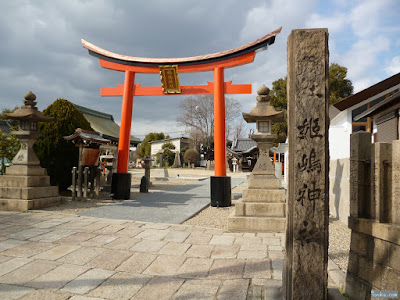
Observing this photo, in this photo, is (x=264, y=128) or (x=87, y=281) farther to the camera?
(x=264, y=128)

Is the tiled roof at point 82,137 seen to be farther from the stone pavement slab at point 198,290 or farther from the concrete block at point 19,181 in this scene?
the stone pavement slab at point 198,290

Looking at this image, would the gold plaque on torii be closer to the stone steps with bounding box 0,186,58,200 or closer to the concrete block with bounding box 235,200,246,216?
the stone steps with bounding box 0,186,58,200

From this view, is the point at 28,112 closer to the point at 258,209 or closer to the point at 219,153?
the point at 219,153

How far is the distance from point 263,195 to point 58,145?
683cm

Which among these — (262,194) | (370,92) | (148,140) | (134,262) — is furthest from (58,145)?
(148,140)

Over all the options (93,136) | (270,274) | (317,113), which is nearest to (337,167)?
(270,274)

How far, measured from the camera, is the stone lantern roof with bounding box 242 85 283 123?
6.32 meters

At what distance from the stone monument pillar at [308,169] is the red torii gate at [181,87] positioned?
535 cm

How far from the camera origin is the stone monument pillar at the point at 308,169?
228cm

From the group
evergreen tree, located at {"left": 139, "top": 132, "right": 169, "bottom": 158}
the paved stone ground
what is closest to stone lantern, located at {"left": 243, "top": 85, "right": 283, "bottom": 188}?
the paved stone ground

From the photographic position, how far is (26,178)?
673 centimetres

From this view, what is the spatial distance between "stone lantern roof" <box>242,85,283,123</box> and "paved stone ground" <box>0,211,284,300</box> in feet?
9.05

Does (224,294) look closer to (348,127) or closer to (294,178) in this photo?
(294,178)

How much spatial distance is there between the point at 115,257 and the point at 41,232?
75.8 inches
